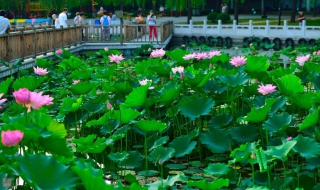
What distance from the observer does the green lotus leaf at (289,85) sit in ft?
18.1

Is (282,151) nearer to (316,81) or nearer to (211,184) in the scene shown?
(211,184)

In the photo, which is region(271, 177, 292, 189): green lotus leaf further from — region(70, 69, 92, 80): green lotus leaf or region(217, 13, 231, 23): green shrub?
region(217, 13, 231, 23): green shrub

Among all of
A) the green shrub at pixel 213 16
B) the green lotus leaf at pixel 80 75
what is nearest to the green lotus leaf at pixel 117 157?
the green lotus leaf at pixel 80 75

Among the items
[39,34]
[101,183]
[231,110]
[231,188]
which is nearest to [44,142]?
[101,183]

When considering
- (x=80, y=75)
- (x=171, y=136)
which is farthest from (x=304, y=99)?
(x=80, y=75)

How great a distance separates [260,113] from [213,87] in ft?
4.56

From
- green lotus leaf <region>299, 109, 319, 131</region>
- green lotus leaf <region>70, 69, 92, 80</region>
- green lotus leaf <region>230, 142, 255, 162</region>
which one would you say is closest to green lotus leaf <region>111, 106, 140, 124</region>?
green lotus leaf <region>230, 142, 255, 162</region>

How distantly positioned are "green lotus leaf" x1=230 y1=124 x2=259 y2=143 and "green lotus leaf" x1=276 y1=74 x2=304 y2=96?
1.90ft

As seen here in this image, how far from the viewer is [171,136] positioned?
245 inches

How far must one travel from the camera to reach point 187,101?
523 centimetres

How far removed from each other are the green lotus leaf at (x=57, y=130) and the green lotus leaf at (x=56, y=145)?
7 cm

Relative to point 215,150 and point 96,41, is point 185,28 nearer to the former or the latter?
point 96,41

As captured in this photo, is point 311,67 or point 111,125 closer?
point 111,125

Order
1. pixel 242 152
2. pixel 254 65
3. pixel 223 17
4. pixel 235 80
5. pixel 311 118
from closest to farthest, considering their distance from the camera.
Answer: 1. pixel 242 152
2. pixel 311 118
3. pixel 235 80
4. pixel 254 65
5. pixel 223 17
